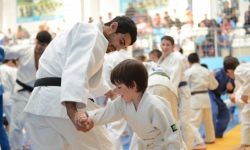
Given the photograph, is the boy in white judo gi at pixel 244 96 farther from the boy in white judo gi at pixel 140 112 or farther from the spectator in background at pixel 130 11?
the spectator in background at pixel 130 11

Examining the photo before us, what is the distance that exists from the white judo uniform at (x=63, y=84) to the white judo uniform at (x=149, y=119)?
0.18 metres

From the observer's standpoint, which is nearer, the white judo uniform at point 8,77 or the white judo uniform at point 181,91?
the white judo uniform at point 181,91

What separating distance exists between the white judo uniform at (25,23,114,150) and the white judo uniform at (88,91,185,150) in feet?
0.58

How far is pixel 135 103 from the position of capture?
265 centimetres

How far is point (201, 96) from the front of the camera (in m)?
7.12

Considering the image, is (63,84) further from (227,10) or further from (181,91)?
(227,10)

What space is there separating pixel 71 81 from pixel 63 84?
0.06m

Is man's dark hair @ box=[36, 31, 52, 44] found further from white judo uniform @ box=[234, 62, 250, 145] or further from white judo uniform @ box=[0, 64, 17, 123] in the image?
white judo uniform @ box=[234, 62, 250, 145]

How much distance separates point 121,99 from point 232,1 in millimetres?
12223

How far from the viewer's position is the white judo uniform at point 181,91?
5.84 meters

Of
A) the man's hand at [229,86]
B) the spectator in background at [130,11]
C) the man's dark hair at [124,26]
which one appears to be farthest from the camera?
the spectator in background at [130,11]

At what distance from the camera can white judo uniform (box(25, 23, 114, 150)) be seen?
8.34ft

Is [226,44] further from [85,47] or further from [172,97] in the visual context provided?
[85,47]

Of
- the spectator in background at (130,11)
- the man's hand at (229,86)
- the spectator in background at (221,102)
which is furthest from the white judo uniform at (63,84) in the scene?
the spectator in background at (130,11)
